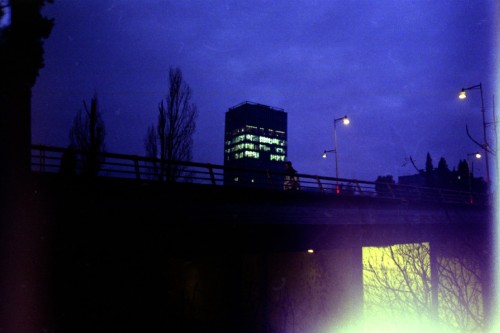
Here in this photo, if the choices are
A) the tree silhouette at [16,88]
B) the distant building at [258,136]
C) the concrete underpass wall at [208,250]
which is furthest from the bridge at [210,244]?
the distant building at [258,136]

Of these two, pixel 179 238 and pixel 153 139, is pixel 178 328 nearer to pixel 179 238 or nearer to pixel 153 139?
pixel 179 238

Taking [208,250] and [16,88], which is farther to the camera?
[208,250]

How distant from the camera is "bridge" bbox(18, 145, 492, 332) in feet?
33.4

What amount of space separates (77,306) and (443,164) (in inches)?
4139

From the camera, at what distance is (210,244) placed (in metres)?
12.8

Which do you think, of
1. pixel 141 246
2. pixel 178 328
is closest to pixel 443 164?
pixel 178 328

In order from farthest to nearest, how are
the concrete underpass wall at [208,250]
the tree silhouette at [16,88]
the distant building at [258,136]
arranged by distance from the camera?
1. the distant building at [258,136]
2. the concrete underpass wall at [208,250]
3. the tree silhouette at [16,88]

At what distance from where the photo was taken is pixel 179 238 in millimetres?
11945

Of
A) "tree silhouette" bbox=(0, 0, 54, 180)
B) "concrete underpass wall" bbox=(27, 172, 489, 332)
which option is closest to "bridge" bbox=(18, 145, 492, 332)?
"concrete underpass wall" bbox=(27, 172, 489, 332)

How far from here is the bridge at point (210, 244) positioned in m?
10.2

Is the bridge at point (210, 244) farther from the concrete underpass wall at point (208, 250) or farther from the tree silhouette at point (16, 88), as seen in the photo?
the tree silhouette at point (16, 88)

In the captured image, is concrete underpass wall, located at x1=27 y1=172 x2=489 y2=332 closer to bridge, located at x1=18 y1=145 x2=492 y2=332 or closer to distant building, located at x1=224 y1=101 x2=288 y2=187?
bridge, located at x1=18 y1=145 x2=492 y2=332

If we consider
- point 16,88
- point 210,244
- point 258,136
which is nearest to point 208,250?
point 210,244

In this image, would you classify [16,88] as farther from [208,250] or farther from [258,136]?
[258,136]
